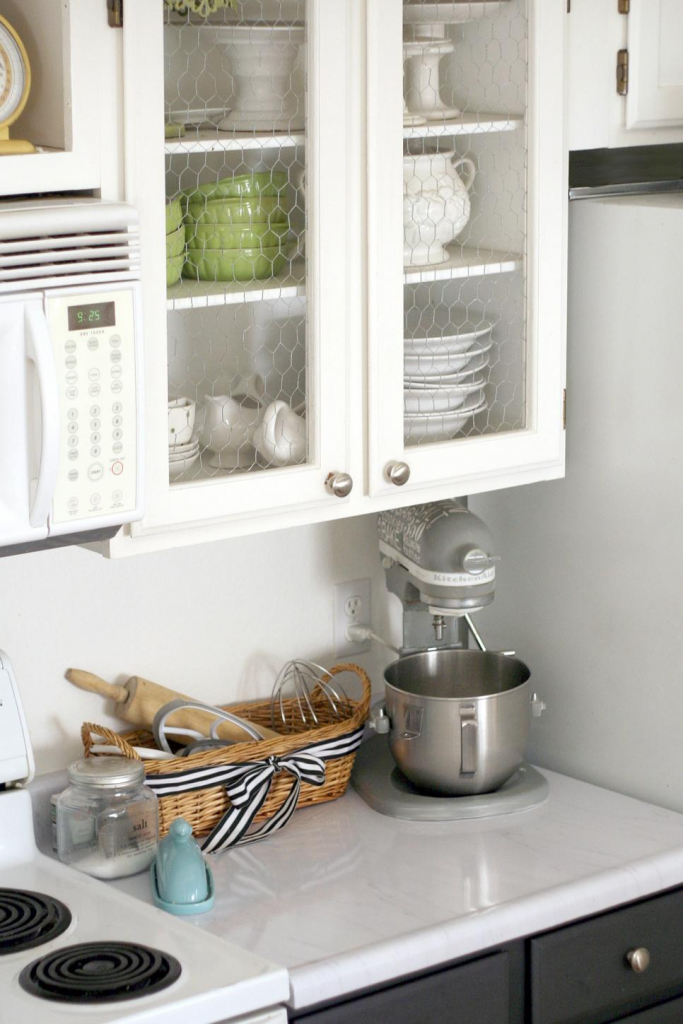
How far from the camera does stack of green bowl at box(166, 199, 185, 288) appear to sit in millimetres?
1743

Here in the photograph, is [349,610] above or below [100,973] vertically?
above

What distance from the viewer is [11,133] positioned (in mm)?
1730

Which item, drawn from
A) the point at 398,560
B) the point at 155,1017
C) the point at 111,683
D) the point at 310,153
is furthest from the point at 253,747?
the point at 310,153

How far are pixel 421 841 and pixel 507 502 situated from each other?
0.60 meters

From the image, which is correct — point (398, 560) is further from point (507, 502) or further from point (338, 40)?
point (338, 40)

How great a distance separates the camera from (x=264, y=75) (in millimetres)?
1795

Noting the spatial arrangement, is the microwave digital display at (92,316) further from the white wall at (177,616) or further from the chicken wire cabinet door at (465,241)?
the white wall at (177,616)

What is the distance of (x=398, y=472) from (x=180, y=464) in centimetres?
33

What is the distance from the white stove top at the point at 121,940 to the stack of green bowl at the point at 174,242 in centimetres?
76

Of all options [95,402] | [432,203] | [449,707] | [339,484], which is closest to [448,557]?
[449,707]

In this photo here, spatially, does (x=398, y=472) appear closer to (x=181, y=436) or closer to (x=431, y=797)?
(x=181, y=436)

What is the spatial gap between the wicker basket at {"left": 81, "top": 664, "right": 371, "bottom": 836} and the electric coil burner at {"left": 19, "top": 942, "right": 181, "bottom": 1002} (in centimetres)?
35

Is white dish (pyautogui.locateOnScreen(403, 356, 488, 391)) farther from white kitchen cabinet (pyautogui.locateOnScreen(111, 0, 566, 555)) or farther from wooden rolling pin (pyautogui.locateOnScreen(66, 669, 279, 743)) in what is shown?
wooden rolling pin (pyautogui.locateOnScreen(66, 669, 279, 743))

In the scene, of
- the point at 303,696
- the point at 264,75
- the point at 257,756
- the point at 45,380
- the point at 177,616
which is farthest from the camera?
the point at 303,696
